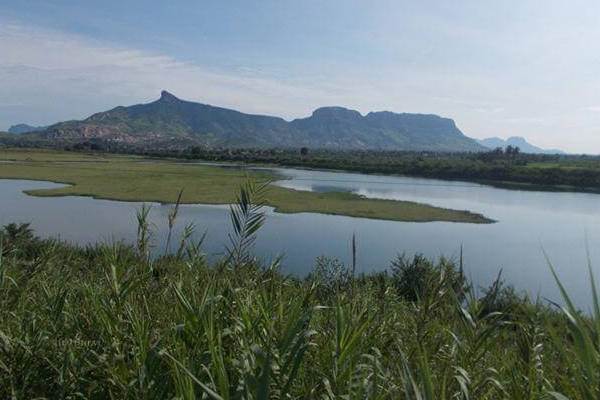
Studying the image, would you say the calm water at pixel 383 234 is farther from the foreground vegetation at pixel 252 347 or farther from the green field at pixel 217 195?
the foreground vegetation at pixel 252 347

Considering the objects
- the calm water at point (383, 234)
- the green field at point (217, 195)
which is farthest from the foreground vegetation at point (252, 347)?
the green field at point (217, 195)

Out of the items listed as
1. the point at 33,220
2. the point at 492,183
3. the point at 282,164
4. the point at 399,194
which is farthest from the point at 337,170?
the point at 33,220

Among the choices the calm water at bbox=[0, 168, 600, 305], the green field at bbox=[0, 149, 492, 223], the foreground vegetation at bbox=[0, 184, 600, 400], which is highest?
the foreground vegetation at bbox=[0, 184, 600, 400]

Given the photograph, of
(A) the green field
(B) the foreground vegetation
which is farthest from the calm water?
(B) the foreground vegetation

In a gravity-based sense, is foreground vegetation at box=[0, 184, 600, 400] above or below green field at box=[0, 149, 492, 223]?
above

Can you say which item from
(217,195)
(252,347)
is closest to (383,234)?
(217,195)

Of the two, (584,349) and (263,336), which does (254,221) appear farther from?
(584,349)

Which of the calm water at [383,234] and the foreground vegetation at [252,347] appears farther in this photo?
the calm water at [383,234]

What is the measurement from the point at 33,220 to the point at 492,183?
202ft

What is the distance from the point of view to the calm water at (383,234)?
83.9 ft

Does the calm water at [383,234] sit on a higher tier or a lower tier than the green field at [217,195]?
lower

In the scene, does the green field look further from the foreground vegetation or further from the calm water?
the foreground vegetation

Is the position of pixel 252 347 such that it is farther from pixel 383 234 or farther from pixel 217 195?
pixel 217 195

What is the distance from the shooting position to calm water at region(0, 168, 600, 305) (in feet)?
83.9
